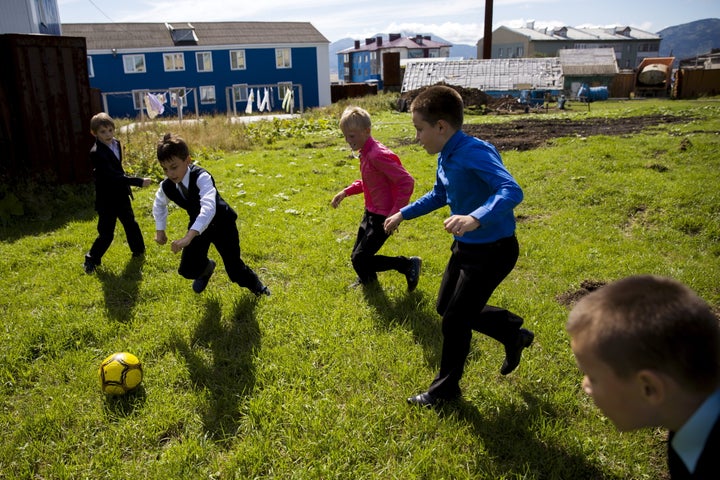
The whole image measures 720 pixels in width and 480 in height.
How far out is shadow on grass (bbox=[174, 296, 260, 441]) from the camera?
3270 millimetres

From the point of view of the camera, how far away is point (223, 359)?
3.89m

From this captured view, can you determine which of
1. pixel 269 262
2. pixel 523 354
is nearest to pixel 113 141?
pixel 269 262

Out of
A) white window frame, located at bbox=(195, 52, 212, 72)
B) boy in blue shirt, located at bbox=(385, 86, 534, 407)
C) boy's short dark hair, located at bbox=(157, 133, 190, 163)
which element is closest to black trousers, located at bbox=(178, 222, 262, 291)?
boy's short dark hair, located at bbox=(157, 133, 190, 163)

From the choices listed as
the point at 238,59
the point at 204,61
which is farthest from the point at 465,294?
the point at 238,59

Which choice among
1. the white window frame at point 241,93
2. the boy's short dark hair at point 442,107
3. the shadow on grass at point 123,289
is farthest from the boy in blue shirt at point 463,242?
the white window frame at point 241,93

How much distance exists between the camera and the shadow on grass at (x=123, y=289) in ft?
15.4

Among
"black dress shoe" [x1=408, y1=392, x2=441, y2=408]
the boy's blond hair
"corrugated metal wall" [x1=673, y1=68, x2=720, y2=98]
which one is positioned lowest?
"black dress shoe" [x1=408, y1=392, x2=441, y2=408]

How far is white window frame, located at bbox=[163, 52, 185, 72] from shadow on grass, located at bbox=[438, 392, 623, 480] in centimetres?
4710

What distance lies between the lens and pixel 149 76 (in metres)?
43.0

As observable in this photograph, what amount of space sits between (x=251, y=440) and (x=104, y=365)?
4.25 feet

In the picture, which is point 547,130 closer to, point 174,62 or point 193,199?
point 193,199

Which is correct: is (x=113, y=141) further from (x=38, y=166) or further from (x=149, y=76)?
(x=149, y=76)

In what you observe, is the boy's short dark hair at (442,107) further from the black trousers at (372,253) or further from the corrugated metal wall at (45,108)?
the corrugated metal wall at (45,108)

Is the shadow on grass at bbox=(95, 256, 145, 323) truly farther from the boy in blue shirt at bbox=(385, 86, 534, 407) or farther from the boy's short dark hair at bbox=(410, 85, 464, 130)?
the boy's short dark hair at bbox=(410, 85, 464, 130)
